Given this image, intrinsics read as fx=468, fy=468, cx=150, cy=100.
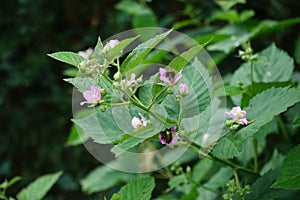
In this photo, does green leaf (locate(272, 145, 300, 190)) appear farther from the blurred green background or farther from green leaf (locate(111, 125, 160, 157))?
the blurred green background

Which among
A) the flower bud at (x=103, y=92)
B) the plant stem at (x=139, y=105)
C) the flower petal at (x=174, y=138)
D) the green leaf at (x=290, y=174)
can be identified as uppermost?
the flower bud at (x=103, y=92)

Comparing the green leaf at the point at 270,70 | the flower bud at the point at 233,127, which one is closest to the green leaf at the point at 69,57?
the flower bud at the point at 233,127

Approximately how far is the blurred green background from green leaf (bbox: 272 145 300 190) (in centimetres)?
161

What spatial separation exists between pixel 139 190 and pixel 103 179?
2.40 ft

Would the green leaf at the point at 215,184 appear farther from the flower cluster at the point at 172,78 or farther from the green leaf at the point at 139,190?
the flower cluster at the point at 172,78

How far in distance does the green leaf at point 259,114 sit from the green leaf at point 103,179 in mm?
711

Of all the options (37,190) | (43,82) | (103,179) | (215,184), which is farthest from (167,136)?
(43,82)

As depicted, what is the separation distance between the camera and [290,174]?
665 mm

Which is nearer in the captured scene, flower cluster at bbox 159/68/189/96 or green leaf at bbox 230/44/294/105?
flower cluster at bbox 159/68/189/96

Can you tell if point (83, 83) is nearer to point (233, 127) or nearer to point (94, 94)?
point (94, 94)

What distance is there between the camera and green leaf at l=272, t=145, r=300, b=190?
0.65m

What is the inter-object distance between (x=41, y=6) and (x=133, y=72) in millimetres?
1811

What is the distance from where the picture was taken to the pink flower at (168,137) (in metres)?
0.67

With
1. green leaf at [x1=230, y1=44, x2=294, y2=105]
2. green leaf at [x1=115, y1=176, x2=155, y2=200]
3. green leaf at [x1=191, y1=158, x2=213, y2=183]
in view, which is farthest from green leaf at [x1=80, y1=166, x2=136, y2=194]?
green leaf at [x1=115, y1=176, x2=155, y2=200]
